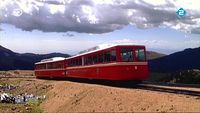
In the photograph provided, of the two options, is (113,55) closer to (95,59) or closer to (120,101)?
(95,59)

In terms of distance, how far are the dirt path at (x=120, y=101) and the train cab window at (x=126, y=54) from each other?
3525 millimetres

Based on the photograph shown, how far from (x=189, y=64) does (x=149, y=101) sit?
179 meters

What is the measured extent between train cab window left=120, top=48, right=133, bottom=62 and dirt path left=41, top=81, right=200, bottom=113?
11.6 feet

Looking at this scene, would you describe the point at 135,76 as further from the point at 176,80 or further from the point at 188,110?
the point at 176,80

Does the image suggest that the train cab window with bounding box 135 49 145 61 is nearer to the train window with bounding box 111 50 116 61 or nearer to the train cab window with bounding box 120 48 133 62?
the train cab window with bounding box 120 48 133 62

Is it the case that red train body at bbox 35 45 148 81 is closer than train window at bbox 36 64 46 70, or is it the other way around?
red train body at bbox 35 45 148 81

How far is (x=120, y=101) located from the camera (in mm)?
22938

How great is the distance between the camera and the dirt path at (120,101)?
63.3ft

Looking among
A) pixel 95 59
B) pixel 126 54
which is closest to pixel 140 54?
pixel 126 54

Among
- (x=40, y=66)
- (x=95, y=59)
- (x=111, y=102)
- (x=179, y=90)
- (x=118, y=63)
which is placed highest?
(x=40, y=66)

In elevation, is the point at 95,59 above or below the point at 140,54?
below

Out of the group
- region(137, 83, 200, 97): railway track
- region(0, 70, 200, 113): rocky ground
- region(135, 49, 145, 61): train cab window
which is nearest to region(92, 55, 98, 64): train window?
region(0, 70, 200, 113): rocky ground

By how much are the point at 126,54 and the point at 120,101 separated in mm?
8735

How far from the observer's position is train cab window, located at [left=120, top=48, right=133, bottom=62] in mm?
30844
